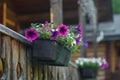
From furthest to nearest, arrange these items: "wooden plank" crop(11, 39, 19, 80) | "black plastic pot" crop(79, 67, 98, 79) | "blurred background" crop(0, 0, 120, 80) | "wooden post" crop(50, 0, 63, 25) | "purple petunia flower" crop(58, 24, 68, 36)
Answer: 1. "blurred background" crop(0, 0, 120, 80)
2. "black plastic pot" crop(79, 67, 98, 79)
3. "wooden post" crop(50, 0, 63, 25)
4. "purple petunia flower" crop(58, 24, 68, 36)
5. "wooden plank" crop(11, 39, 19, 80)

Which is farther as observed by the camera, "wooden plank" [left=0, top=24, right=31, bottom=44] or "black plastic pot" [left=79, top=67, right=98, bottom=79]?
"black plastic pot" [left=79, top=67, right=98, bottom=79]

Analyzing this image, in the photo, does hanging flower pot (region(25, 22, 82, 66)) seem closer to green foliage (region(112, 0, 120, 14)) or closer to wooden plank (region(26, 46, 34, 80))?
wooden plank (region(26, 46, 34, 80))

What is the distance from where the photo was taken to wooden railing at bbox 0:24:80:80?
317 cm

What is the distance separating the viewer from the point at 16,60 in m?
3.47

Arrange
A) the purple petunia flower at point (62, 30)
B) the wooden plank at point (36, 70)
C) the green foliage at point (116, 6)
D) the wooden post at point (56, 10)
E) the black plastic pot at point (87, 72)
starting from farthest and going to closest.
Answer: the green foliage at point (116, 6) < the black plastic pot at point (87, 72) < the wooden post at point (56, 10) < the wooden plank at point (36, 70) < the purple petunia flower at point (62, 30)

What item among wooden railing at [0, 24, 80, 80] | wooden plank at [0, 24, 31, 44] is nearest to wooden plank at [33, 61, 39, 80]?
wooden railing at [0, 24, 80, 80]

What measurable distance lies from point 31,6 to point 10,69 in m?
7.63

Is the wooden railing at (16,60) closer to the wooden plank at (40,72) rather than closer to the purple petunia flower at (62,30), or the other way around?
the wooden plank at (40,72)

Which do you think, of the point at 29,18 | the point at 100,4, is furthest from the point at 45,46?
the point at 100,4

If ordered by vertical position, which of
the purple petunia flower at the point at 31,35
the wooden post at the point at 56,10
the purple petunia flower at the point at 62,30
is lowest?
the purple petunia flower at the point at 31,35

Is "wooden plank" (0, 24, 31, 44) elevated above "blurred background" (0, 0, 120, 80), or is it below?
below

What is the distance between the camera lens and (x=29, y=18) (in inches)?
457

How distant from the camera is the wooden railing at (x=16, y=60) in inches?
125

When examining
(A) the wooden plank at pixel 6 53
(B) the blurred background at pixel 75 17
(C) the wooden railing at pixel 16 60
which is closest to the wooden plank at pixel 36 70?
(C) the wooden railing at pixel 16 60
